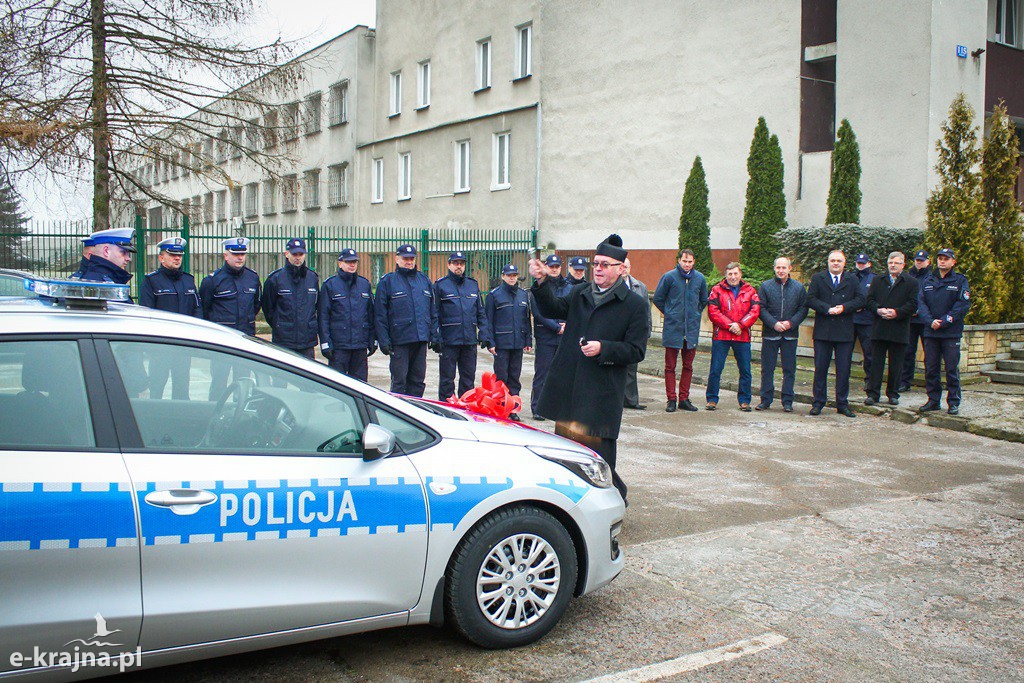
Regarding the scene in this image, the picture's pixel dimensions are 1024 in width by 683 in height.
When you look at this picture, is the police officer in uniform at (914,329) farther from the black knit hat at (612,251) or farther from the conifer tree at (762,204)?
the black knit hat at (612,251)

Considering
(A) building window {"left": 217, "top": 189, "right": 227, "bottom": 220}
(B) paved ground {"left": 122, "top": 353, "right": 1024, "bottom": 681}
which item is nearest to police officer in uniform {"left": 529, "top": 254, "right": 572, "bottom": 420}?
(B) paved ground {"left": 122, "top": 353, "right": 1024, "bottom": 681}

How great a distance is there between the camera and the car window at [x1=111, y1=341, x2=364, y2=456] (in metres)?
3.54

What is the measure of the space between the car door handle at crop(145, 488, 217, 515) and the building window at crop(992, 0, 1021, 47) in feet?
60.9

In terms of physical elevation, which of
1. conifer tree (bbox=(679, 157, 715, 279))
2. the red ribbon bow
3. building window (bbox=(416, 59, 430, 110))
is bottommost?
the red ribbon bow

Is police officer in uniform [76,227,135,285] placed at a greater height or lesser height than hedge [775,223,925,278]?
lesser

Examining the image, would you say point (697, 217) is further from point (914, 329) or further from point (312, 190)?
point (312, 190)

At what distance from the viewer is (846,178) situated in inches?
624

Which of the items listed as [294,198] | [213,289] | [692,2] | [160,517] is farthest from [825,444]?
[692,2]

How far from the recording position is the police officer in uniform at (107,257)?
727cm

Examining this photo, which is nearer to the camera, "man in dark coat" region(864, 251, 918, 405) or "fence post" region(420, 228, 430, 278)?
"man in dark coat" region(864, 251, 918, 405)

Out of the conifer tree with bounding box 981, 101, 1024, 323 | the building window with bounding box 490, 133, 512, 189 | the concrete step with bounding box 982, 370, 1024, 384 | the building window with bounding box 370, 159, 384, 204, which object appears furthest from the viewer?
the building window with bounding box 370, 159, 384, 204

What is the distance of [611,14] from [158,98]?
11.4 metres

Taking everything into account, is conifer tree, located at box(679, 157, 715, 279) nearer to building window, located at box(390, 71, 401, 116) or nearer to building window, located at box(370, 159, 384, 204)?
building window, located at box(390, 71, 401, 116)
